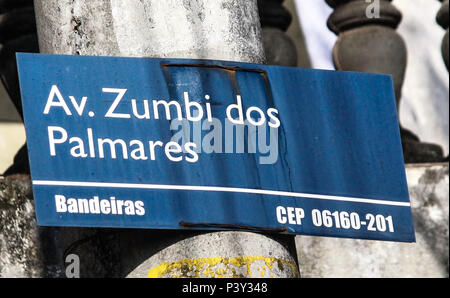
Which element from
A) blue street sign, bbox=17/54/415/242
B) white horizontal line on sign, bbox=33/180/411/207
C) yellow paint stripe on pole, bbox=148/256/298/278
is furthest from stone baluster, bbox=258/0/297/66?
yellow paint stripe on pole, bbox=148/256/298/278

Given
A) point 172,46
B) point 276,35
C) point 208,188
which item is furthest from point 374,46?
point 208,188

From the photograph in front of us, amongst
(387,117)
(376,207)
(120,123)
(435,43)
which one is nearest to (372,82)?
(387,117)

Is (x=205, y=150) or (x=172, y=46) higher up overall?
(x=172, y=46)

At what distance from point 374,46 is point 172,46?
2335 mm

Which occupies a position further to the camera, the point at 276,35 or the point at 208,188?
the point at 276,35

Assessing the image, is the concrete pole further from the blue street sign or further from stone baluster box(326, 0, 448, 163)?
stone baluster box(326, 0, 448, 163)

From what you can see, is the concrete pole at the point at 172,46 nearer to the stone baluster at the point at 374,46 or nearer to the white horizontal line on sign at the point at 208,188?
the white horizontal line on sign at the point at 208,188

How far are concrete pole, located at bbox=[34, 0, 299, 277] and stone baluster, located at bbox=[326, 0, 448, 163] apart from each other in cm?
208

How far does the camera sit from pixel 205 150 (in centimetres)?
289

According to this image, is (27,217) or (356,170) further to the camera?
(27,217)

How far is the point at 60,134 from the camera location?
2768 millimetres

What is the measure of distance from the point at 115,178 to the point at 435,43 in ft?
18.4

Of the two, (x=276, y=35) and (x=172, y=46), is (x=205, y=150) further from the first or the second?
(x=276, y=35)

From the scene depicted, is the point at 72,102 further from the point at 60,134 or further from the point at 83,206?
the point at 83,206
